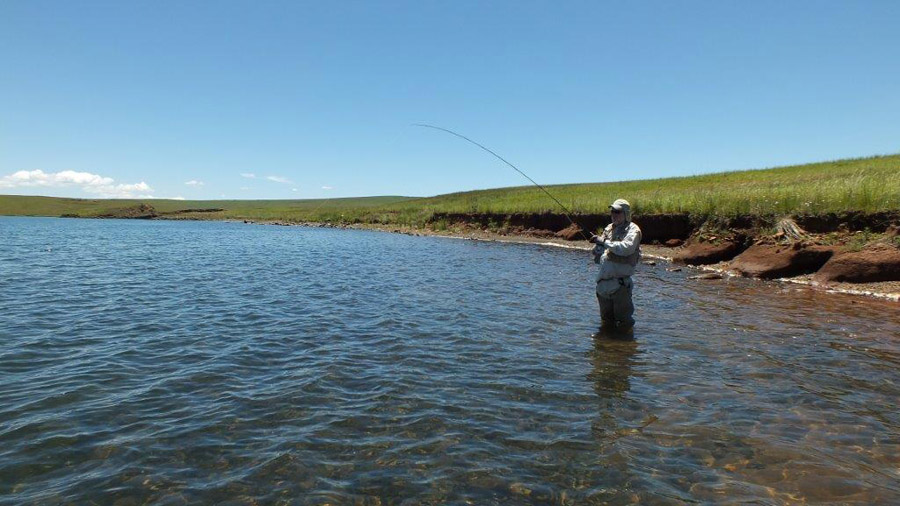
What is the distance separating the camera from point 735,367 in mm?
9188

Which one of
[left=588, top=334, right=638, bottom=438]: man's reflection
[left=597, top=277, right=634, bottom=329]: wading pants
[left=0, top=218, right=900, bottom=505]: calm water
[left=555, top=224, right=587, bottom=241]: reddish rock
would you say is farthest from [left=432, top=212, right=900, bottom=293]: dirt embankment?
[left=588, top=334, right=638, bottom=438]: man's reflection

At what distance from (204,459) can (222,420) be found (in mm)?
1016

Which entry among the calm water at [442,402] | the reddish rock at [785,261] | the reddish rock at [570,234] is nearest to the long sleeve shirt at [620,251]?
the calm water at [442,402]

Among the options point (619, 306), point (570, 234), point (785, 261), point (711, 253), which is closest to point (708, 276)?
point (785, 261)

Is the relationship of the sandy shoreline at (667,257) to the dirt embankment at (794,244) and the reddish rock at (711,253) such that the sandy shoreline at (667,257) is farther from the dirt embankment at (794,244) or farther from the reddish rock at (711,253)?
the reddish rock at (711,253)

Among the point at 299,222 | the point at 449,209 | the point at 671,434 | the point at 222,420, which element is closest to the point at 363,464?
the point at 222,420

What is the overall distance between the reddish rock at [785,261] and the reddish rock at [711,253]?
2716mm

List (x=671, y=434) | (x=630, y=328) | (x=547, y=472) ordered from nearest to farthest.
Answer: (x=547, y=472)
(x=671, y=434)
(x=630, y=328)

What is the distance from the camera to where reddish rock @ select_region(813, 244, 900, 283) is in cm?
1664

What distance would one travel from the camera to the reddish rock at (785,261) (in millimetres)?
19531

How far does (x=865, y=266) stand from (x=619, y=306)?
463 inches

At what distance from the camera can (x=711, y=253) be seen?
2452 centimetres

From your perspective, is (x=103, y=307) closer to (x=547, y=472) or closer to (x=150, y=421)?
(x=150, y=421)

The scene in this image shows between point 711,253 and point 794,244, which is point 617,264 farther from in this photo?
point 711,253
